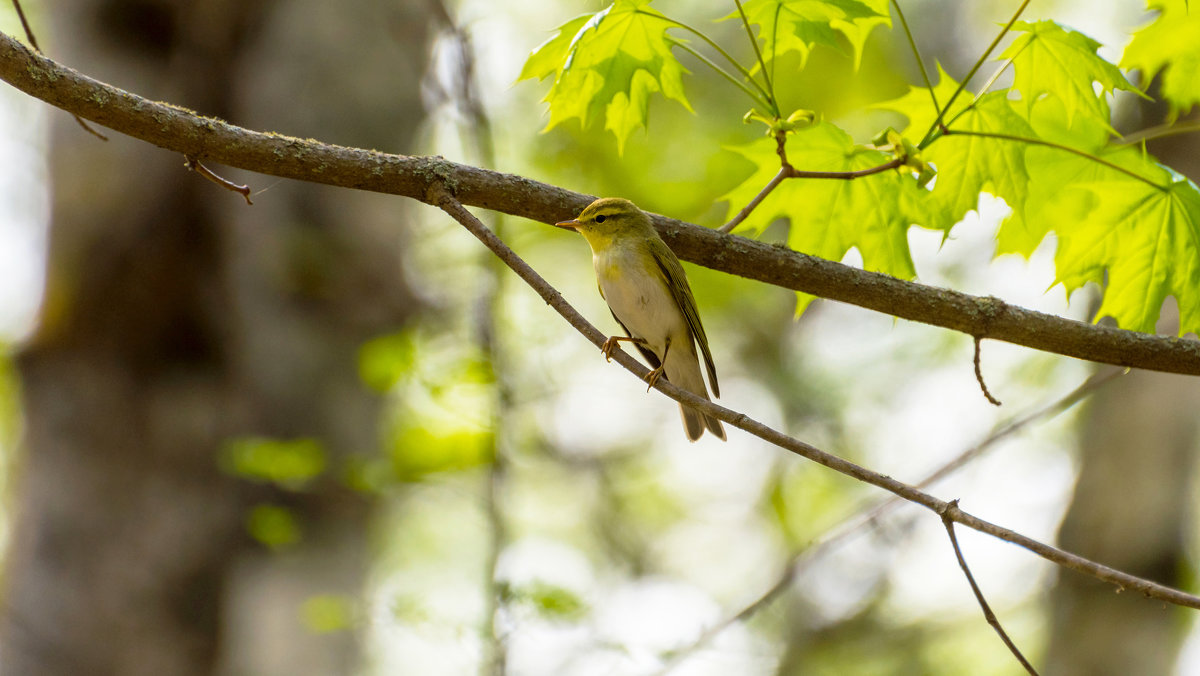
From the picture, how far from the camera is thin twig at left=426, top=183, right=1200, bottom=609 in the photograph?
1.50 metres

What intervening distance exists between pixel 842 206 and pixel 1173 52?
1.33m

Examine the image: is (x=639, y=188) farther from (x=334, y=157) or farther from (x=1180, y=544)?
(x=334, y=157)

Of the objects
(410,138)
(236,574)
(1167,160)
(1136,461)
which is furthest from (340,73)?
(1136,461)

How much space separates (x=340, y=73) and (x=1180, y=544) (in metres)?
5.92

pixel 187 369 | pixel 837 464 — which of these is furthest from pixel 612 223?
pixel 187 369

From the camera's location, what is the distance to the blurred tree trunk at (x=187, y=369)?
427cm

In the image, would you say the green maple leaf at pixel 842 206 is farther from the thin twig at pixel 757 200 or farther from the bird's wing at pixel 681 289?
the bird's wing at pixel 681 289

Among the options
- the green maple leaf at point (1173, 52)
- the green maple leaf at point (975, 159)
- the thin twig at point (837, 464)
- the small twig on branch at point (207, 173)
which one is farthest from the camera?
the green maple leaf at point (1173, 52)

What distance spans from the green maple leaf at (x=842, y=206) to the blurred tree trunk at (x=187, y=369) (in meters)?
3.14

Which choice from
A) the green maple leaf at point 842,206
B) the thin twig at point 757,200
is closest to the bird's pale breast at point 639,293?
the green maple leaf at point 842,206

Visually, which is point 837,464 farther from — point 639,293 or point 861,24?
point 639,293

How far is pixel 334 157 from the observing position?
80.1 inches

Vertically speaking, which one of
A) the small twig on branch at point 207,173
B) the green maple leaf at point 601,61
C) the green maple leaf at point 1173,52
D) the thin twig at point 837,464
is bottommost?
the thin twig at point 837,464

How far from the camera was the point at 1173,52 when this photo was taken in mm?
2875
